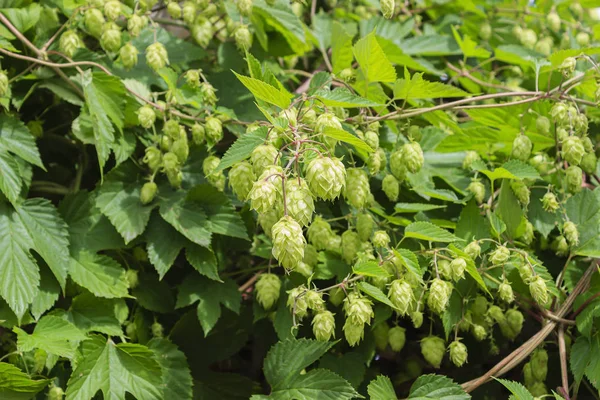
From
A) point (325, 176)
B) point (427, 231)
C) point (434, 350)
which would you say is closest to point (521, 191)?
point (427, 231)

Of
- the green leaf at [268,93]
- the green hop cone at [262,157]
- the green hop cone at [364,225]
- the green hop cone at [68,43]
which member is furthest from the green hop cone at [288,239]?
the green hop cone at [68,43]

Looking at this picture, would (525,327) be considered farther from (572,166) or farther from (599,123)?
(599,123)

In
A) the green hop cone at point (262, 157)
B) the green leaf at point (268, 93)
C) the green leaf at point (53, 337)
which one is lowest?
the green leaf at point (53, 337)

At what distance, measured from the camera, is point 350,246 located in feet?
6.30

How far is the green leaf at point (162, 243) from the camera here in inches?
77.9

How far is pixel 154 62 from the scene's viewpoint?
2006 mm

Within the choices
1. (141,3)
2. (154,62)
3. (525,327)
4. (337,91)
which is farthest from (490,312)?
(141,3)

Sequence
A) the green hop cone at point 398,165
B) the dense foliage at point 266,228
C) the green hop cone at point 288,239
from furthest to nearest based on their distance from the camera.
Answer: the green hop cone at point 398,165, the dense foliage at point 266,228, the green hop cone at point 288,239

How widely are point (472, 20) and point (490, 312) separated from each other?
65.4 inches

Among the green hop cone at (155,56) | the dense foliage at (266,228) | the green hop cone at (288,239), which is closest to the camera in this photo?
the green hop cone at (288,239)

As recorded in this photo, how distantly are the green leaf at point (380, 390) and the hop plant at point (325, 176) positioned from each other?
66cm

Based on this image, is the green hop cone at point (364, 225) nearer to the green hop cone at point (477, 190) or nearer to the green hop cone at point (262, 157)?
the green hop cone at point (477, 190)

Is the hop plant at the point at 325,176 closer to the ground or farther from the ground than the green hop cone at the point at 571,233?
farther from the ground

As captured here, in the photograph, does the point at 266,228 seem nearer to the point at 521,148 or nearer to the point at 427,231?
the point at 427,231
